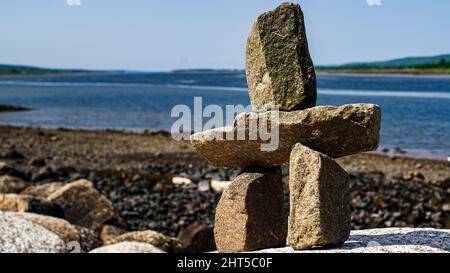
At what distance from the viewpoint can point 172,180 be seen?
18.0m

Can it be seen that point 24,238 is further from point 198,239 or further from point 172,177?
point 172,177

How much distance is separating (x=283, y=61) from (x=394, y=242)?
212 cm

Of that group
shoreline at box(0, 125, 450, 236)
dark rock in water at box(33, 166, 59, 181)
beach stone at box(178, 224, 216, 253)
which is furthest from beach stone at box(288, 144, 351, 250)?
dark rock in water at box(33, 166, 59, 181)

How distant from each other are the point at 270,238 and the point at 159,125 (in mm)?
31553

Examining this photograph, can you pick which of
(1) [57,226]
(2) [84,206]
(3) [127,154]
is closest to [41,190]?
(2) [84,206]

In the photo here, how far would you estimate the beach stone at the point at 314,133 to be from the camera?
6.00m

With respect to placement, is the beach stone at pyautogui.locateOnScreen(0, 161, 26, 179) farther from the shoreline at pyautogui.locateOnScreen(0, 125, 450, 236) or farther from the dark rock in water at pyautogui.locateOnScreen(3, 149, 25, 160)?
the dark rock in water at pyautogui.locateOnScreen(3, 149, 25, 160)

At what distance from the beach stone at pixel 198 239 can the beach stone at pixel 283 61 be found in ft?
16.8

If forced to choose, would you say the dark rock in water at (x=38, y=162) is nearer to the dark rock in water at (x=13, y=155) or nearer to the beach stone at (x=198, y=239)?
the dark rock in water at (x=13, y=155)

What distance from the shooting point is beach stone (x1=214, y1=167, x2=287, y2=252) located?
668 centimetres

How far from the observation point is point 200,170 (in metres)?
20.1

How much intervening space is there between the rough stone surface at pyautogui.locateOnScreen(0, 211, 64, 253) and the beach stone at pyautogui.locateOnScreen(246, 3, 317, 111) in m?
4.19

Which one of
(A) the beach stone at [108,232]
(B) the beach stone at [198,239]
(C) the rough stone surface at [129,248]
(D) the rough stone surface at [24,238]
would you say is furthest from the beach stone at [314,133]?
(A) the beach stone at [108,232]
